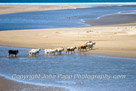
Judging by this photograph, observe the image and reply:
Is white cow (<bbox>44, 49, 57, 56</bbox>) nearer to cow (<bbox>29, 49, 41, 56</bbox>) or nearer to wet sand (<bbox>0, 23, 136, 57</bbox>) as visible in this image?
cow (<bbox>29, 49, 41, 56</bbox>)

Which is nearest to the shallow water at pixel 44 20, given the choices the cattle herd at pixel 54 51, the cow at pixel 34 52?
the cattle herd at pixel 54 51

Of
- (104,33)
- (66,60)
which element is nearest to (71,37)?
(104,33)

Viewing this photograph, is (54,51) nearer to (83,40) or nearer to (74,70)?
(74,70)

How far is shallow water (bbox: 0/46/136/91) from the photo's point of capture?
1324 centimetres

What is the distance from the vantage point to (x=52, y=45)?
2206 cm

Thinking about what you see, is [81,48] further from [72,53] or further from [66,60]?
[66,60]

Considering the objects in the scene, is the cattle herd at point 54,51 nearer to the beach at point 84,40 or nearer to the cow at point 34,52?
the cow at point 34,52

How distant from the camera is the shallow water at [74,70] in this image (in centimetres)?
1324

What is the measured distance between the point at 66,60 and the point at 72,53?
1.96 meters

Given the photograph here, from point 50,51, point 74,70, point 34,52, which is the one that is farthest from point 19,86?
point 50,51

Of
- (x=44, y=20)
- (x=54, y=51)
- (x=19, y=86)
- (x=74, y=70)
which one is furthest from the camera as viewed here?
(x=44, y=20)

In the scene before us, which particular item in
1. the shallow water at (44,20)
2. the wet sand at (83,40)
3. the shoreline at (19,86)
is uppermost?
the shoreline at (19,86)

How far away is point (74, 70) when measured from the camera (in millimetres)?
15609

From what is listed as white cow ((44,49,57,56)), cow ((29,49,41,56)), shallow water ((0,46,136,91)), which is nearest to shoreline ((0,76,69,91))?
shallow water ((0,46,136,91))
